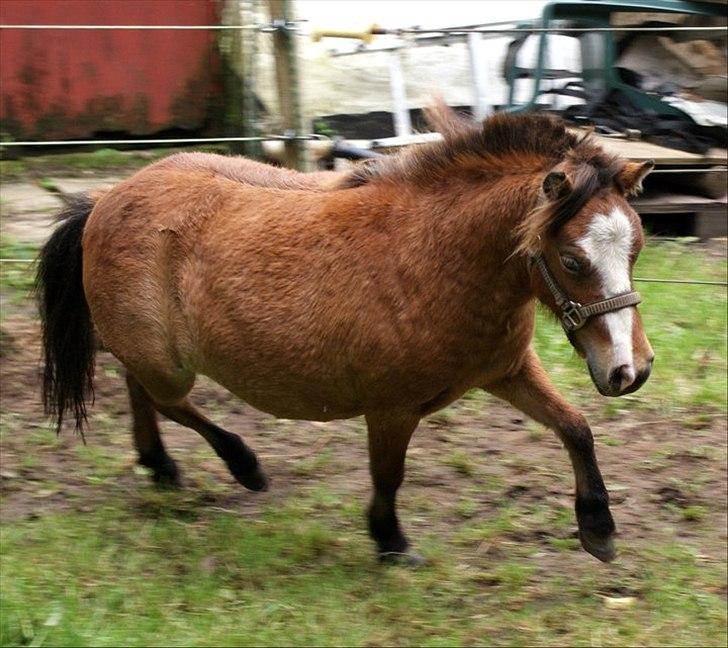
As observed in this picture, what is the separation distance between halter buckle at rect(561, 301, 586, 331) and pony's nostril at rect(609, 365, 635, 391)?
0.67 feet

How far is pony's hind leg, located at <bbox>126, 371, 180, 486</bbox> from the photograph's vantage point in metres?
5.02

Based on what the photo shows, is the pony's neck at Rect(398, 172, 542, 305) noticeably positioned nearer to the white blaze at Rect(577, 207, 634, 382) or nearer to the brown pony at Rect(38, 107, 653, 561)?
the brown pony at Rect(38, 107, 653, 561)

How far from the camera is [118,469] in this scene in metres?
5.25

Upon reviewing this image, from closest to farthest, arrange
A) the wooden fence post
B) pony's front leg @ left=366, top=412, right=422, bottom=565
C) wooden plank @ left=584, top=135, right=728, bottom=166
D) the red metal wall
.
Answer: pony's front leg @ left=366, top=412, right=422, bottom=565, the wooden fence post, wooden plank @ left=584, top=135, right=728, bottom=166, the red metal wall

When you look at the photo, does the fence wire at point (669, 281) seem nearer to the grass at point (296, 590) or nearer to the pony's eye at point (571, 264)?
the grass at point (296, 590)

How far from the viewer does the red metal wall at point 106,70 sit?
27.5 feet

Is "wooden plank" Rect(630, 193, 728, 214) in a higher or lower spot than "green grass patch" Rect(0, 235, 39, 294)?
lower

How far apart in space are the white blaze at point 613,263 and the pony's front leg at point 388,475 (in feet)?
3.02

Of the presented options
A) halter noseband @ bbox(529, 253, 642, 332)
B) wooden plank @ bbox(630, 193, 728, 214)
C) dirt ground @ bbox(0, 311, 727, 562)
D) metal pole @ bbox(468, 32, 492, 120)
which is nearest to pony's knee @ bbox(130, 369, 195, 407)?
dirt ground @ bbox(0, 311, 727, 562)

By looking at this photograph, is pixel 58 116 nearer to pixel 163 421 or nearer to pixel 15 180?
pixel 15 180

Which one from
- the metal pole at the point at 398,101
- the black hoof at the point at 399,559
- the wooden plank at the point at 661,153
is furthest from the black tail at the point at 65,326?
the wooden plank at the point at 661,153

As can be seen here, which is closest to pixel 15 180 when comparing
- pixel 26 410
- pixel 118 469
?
pixel 26 410

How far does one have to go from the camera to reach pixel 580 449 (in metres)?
4.36

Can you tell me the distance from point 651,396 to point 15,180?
14.8 feet
